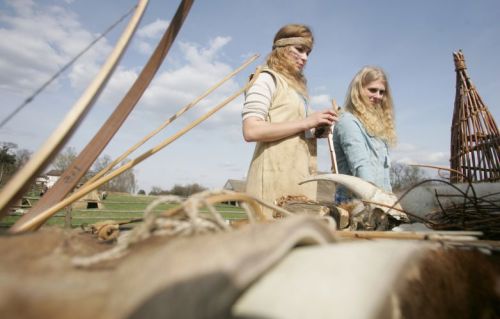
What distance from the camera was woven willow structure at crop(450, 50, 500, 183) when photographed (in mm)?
2162

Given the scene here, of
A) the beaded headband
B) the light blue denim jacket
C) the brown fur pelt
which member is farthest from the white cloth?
the brown fur pelt

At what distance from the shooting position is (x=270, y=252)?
1.29 ft

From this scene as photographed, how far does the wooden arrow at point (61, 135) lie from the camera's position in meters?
0.63

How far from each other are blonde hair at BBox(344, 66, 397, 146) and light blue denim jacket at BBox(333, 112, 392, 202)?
0.07m

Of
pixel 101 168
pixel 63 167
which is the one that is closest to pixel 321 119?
pixel 101 168

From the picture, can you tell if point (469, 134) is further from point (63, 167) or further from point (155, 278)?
point (63, 167)

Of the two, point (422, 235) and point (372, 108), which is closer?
point (422, 235)

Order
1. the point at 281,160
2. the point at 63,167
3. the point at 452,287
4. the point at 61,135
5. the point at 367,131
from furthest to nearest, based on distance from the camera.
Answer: the point at 63,167
the point at 367,131
the point at 281,160
the point at 61,135
the point at 452,287

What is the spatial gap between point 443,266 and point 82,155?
3.28 ft

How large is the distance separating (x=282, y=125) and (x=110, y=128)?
890mm

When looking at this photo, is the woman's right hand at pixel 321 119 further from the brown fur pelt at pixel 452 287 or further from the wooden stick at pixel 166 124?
the brown fur pelt at pixel 452 287

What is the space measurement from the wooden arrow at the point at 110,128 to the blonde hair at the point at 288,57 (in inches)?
31.8

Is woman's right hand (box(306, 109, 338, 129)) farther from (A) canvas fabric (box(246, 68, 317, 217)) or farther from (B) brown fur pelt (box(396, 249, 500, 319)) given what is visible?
(B) brown fur pelt (box(396, 249, 500, 319))

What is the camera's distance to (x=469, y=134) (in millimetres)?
2367
